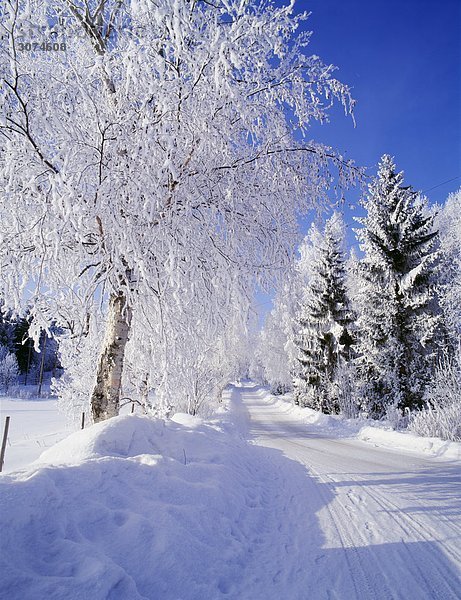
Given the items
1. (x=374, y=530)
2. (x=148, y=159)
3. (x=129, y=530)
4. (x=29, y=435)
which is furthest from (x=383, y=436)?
A: (x=29, y=435)

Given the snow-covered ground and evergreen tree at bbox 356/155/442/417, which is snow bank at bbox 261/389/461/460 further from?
the snow-covered ground

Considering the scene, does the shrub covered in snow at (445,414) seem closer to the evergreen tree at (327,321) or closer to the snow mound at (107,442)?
the evergreen tree at (327,321)

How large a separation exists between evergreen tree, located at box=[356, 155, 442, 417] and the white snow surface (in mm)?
9005

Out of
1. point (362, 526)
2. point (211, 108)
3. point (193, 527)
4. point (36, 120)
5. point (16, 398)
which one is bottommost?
point (16, 398)

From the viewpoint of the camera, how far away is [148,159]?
322cm

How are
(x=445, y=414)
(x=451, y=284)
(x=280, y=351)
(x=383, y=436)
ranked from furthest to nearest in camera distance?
(x=280, y=351), (x=451, y=284), (x=383, y=436), (x=445, y=414)

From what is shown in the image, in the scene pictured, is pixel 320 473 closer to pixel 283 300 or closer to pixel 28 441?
pixel 283 300

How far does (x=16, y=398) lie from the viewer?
36.5 meters

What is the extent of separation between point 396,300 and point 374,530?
480 inches

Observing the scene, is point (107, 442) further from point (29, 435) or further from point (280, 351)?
point (280, 351)

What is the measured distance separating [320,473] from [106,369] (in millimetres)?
4412

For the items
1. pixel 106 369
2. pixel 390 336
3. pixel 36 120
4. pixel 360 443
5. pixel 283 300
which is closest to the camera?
pixel 36 120

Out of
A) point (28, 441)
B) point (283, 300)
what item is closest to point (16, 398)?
point (28, 441)

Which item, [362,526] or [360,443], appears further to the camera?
[360,443]
